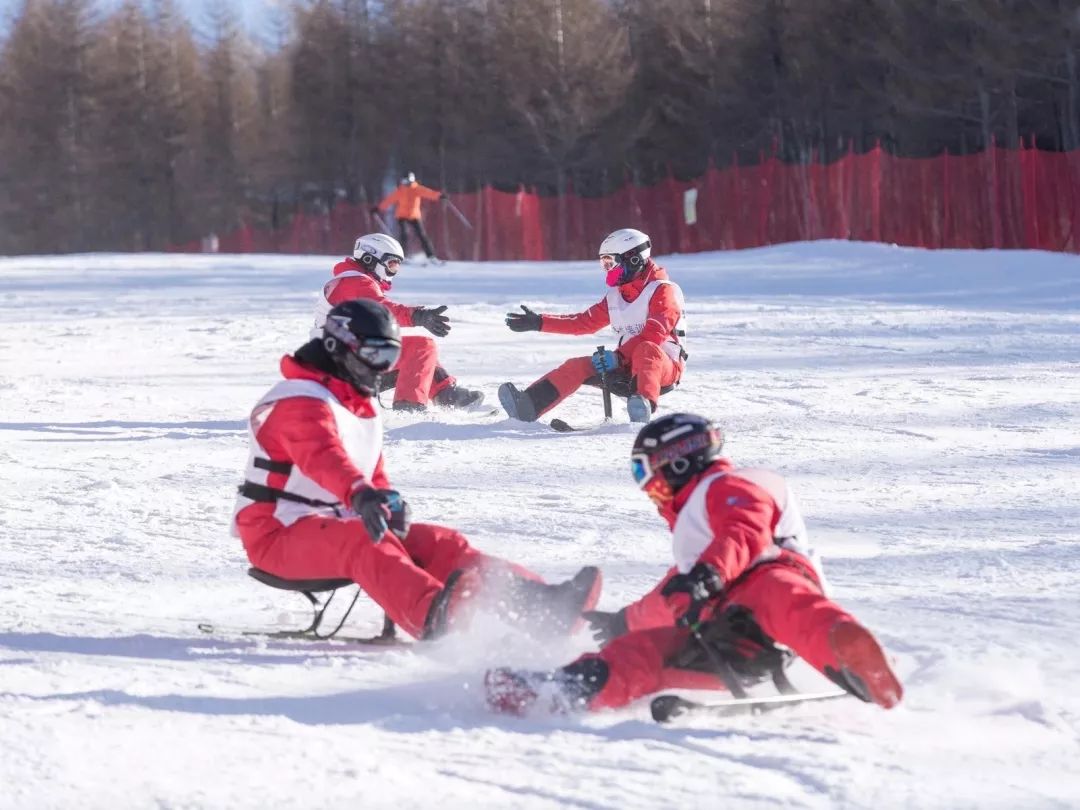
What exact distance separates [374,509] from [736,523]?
3.22 feet

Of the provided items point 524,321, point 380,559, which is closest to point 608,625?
point 380,559

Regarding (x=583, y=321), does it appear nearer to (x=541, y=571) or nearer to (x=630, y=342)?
(x=630, y=342)

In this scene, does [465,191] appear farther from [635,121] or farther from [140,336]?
[140,336]

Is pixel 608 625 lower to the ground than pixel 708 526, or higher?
lower

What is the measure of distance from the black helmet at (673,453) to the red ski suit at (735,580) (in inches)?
1.4

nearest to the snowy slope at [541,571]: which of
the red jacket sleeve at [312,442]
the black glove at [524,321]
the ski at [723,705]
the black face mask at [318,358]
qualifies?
the ski at [723,705]

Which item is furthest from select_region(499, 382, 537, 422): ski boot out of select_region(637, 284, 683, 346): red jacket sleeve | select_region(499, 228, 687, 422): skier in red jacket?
select_region(637, 284, 683, 346): red jacket sleeve

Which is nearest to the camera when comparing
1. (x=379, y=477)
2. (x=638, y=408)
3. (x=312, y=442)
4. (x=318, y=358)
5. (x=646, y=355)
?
(x=312, y=442)

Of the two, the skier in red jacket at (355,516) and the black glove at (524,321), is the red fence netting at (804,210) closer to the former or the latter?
the black glove at (524,321)

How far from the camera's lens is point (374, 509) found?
436cm

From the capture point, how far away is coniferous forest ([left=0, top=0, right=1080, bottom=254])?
114 ft

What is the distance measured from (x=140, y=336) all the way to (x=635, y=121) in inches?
1171

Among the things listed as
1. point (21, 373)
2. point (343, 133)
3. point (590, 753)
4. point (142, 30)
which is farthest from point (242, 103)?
point (590, 753)

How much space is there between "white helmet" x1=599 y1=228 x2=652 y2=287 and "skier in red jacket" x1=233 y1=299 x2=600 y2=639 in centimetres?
473
